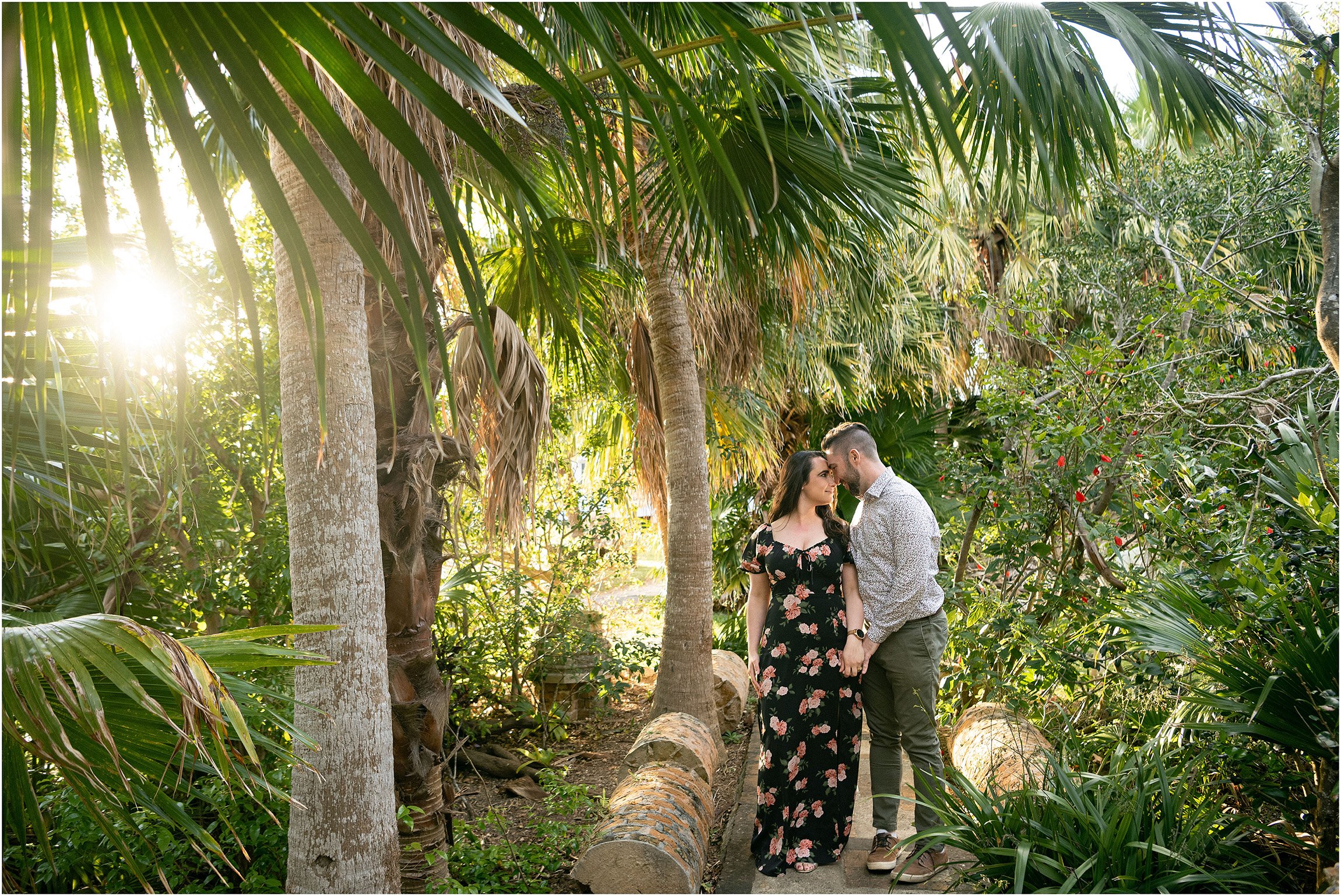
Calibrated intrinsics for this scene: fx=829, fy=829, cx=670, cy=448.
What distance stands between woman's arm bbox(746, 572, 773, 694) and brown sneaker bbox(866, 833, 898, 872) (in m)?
0.83

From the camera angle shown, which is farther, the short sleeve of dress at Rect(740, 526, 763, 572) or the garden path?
the short sleeve of dress at Rect(740, 526, 763, 572)

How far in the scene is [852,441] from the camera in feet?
12.5

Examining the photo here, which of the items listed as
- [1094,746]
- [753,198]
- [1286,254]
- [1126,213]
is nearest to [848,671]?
[1094,746]

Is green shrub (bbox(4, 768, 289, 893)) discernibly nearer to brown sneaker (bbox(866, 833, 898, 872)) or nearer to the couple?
the couple

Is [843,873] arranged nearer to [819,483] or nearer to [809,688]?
[809,688]

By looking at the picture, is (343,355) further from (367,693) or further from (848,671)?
(848,671)

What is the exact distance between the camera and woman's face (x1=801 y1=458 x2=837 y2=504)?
12.5 feet

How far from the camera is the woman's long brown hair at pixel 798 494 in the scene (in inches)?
151

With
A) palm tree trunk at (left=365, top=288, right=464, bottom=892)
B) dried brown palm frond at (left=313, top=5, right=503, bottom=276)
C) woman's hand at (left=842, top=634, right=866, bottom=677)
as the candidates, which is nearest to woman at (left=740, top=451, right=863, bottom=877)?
woman's hand at (left=842, top=634, right=866, bottom=677)

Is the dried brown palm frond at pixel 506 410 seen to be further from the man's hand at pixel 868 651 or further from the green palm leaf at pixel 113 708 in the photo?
the green palm leaf at pixel 113 708

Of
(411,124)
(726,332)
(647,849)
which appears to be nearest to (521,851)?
(647,849)

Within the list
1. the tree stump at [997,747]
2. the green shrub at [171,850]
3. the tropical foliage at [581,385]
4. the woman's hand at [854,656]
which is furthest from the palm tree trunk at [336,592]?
the tree stump at [997,747]

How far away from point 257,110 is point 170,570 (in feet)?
12.4

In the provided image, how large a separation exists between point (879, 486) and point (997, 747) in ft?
4.82
